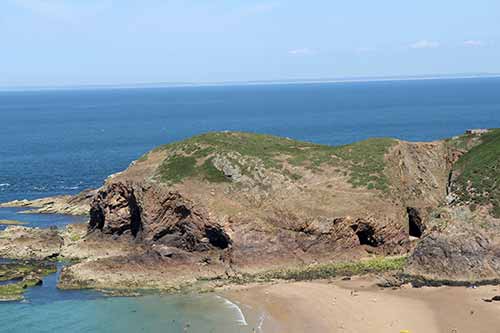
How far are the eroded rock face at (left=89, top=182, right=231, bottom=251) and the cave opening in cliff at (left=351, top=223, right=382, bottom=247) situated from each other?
39.3 ft

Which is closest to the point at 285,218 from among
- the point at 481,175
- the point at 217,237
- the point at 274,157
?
the point at 217,237

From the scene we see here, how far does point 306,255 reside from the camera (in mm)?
62938

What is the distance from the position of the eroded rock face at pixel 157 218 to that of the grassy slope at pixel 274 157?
259 cm

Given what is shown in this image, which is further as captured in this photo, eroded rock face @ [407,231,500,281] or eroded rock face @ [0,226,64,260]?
eroded rock face @ [0,226,64,260]

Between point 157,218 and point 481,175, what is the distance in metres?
30.5

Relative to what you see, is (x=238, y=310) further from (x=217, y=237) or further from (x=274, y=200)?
(x=274, y=200)

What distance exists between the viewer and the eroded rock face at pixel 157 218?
63594 millimetres

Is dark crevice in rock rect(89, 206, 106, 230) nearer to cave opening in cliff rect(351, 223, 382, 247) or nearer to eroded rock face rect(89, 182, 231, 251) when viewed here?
eroded rock face rect(89, 182, 231, 251)

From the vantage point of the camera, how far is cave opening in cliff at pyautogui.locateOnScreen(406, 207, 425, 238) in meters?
66.9

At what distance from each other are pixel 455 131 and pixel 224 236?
117 m

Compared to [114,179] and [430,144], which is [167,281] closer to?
[114,179]

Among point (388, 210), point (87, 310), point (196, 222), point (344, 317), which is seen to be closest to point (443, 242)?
point (388, 210)

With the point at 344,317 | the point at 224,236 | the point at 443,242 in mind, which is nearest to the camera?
the point at 344,317

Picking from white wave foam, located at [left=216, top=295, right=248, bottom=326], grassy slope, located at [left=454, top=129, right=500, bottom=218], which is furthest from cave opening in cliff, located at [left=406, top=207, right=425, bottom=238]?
white wave foam, located at [left=216, top=295, right=248, bottom=326]
